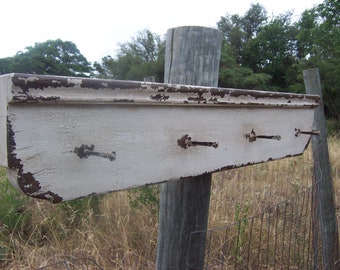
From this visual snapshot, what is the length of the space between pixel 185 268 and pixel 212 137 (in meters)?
0.46

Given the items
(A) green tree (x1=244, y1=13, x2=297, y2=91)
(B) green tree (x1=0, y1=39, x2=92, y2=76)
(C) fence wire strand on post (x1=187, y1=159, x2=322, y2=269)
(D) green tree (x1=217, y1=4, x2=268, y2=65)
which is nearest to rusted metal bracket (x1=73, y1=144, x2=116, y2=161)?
(C) fence wire strand on post (x1=187, y1=159, x2=322, y2=269)

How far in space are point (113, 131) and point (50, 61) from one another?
107 feet

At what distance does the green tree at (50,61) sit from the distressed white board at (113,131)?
29.2 m

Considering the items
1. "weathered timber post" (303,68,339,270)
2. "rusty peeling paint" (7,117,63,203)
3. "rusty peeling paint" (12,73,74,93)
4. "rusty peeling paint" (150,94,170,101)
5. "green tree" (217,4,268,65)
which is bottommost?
"weathered timber post" (303,68,339,270)

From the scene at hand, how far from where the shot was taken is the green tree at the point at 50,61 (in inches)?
1140

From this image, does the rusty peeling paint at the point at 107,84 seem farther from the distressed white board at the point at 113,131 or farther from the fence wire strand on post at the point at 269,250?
the fence wire strand on post at the point at 269,250

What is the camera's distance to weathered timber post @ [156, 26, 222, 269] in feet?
2.96

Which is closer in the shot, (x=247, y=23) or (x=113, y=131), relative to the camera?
(x=113, y=131)

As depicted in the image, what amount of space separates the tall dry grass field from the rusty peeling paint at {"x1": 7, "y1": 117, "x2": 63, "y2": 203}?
4.73 feet

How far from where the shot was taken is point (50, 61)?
30.1 m

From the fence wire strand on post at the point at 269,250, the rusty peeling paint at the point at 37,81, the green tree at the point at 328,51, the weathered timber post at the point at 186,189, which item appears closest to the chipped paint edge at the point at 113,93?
the rusty peeling paint at the point at 37,81

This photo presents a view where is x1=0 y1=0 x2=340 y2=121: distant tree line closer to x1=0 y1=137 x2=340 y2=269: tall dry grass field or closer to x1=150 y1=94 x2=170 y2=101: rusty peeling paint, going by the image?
x1=0 y1=137 x2=340 y2=269: tall dry grass field

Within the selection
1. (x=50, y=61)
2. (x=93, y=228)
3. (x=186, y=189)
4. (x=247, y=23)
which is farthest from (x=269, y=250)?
(x=50, y=61)

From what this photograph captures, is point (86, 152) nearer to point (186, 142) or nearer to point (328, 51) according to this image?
point (186, 142)
